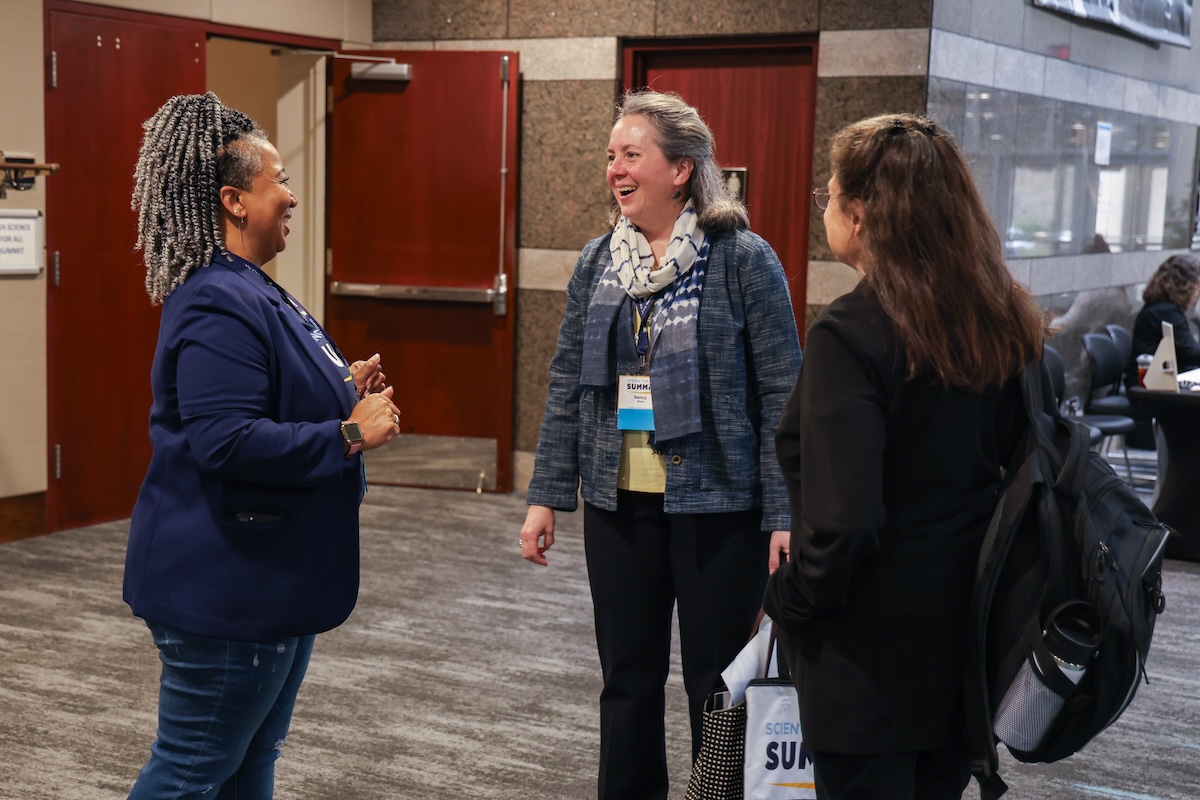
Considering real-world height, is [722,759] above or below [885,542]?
below

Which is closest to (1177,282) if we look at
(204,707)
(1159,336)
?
(1159,336)

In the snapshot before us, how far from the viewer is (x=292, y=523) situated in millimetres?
1989

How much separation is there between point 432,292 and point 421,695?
135 inches

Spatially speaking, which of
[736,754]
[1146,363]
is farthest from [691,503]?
[1146,363]

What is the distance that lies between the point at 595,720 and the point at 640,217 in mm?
1622

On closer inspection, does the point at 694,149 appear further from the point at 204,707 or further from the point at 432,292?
the point at 432,292

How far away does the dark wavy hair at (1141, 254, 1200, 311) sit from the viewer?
23.5ft

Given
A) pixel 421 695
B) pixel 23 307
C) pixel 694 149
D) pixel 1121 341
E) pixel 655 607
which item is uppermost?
pixel 694 149

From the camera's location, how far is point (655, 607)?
2588mm

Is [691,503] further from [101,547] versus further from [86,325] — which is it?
[86,325]

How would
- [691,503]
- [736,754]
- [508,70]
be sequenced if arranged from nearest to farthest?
[736,754] → [691,503] → [508,70]

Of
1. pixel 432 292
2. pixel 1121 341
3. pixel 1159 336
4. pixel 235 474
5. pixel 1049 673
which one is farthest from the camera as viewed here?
pixel 1121 341

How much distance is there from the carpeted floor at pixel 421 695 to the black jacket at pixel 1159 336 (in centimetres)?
181

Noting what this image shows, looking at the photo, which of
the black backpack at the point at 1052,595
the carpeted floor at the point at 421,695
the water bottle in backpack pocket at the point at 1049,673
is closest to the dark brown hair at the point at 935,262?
the black backpack at the point at 1052,595
